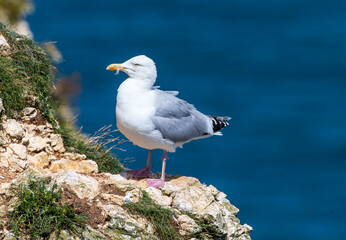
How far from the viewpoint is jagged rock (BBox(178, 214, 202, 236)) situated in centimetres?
815

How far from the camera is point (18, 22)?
11641 mm

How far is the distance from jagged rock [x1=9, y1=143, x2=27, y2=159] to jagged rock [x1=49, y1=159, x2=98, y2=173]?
0.39 metres

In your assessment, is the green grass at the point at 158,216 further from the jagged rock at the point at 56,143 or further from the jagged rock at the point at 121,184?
the jagged rock at the point at 56,143

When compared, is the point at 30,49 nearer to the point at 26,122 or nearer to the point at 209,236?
the point at 26,122

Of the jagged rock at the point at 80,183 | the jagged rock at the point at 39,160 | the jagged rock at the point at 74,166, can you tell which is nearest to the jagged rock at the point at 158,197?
the jagged rock at the point at 80,183

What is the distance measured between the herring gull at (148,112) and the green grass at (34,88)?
3.08 ft

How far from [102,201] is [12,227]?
1144 millimetres

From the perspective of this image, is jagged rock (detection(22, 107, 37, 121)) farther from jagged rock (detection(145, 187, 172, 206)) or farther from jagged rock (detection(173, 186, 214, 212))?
jagged rock (detection(173, 186, 214, 212))

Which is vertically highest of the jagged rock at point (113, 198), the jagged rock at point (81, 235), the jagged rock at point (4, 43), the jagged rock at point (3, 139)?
the jagged rock at point (4, 43)

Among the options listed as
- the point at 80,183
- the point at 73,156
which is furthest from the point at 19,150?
the point at 80,183

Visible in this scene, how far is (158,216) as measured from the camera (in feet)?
26.3

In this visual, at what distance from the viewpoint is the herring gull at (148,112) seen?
888 cm

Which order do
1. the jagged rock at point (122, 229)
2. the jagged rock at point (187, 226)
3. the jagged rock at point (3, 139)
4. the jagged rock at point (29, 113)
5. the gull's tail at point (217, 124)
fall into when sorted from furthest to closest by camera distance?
1. the gull's tail at point (217, 124)
2. the jagged rock at point (29, 113)
3. the jagged rock at point (3, 139)
4. the jagged rock at point (187, 226)
5. the jagged rock at point (122, 229)

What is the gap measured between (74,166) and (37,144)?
1.88ft
